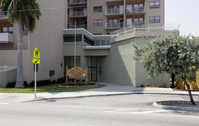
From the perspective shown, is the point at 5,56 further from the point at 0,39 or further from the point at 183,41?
the point at 183,41

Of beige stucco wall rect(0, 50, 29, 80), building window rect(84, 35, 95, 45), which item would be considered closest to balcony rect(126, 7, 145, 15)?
building window rect(84, 35, 95, 45)

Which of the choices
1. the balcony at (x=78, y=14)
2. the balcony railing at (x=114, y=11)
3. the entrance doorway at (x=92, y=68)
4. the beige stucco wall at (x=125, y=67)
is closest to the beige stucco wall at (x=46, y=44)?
the entrance doorway at (x=92, y=68)

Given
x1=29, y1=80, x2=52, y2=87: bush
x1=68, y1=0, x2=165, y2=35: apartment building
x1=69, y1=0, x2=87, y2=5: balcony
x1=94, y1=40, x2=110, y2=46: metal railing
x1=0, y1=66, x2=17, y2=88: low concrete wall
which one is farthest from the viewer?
x1=69, y1=0, x2=87, y2=5: balcony

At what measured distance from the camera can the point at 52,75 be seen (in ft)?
82.0

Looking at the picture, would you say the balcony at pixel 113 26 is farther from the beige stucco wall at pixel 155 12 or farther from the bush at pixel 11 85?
the bush at pixel 11 85

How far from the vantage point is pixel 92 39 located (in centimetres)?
3159

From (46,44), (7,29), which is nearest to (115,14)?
(46,44)

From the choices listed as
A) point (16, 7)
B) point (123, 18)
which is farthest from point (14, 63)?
point (123, 18)

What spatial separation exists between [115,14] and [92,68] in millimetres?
13286

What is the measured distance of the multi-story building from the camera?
838 inches

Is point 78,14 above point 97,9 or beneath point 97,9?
beneath

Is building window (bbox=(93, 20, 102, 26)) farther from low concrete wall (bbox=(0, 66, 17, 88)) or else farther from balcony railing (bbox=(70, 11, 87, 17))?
low concrete wall (bbox=(0, 66, 17, 88))

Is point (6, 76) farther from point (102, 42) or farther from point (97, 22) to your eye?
point (97, 22)

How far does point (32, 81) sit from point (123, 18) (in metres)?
22.9
